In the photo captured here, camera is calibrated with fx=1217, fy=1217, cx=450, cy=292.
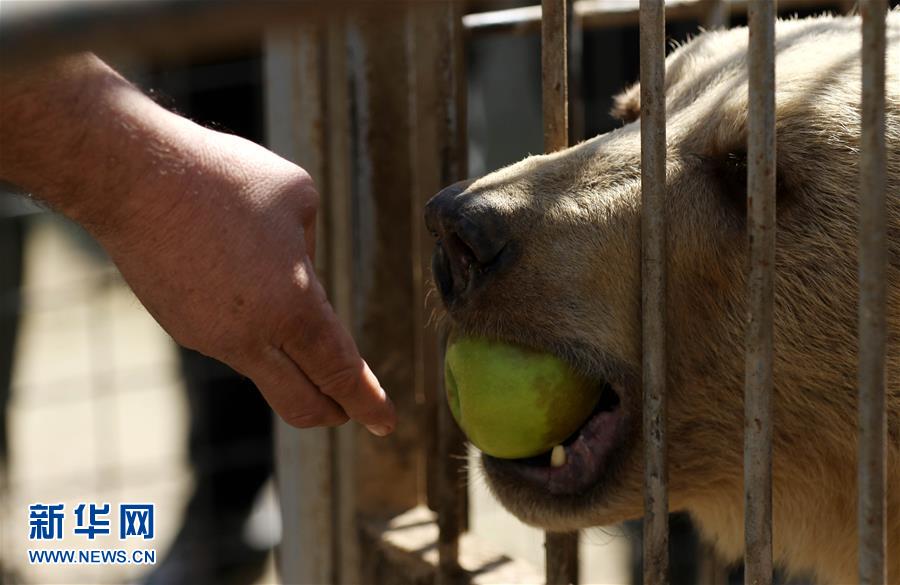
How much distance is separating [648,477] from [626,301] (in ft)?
1.02

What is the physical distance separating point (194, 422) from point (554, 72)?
396cm

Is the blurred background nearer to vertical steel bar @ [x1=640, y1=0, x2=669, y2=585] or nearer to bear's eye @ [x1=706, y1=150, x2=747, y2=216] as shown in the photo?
bear's eye @ [x1=706, y1=150, x2=747, y2=216]

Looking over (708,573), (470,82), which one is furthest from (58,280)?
(708,573)

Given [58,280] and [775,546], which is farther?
[58,280]

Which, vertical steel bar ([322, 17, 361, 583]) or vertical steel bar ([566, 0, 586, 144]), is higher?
vertical steel bar ([566, 0, 586, 144])

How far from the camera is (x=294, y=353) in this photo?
78.8 inches

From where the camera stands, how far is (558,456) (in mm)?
2295

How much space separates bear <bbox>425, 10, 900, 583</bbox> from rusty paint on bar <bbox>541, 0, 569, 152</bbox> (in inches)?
2.9

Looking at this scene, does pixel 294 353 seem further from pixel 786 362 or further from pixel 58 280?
pixel 58 280

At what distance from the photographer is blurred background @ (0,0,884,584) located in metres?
5.30

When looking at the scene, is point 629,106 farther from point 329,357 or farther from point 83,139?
point 83,139

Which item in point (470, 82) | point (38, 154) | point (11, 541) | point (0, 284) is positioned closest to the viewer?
point (38, 154)

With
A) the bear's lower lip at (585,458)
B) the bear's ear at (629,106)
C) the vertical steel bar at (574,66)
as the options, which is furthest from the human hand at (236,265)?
the vertical steel bar at (574,66)

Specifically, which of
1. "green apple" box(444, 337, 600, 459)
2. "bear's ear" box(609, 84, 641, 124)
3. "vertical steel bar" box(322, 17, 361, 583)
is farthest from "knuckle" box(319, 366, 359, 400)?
"bear's ear" box(609, 84, 641, 124)
